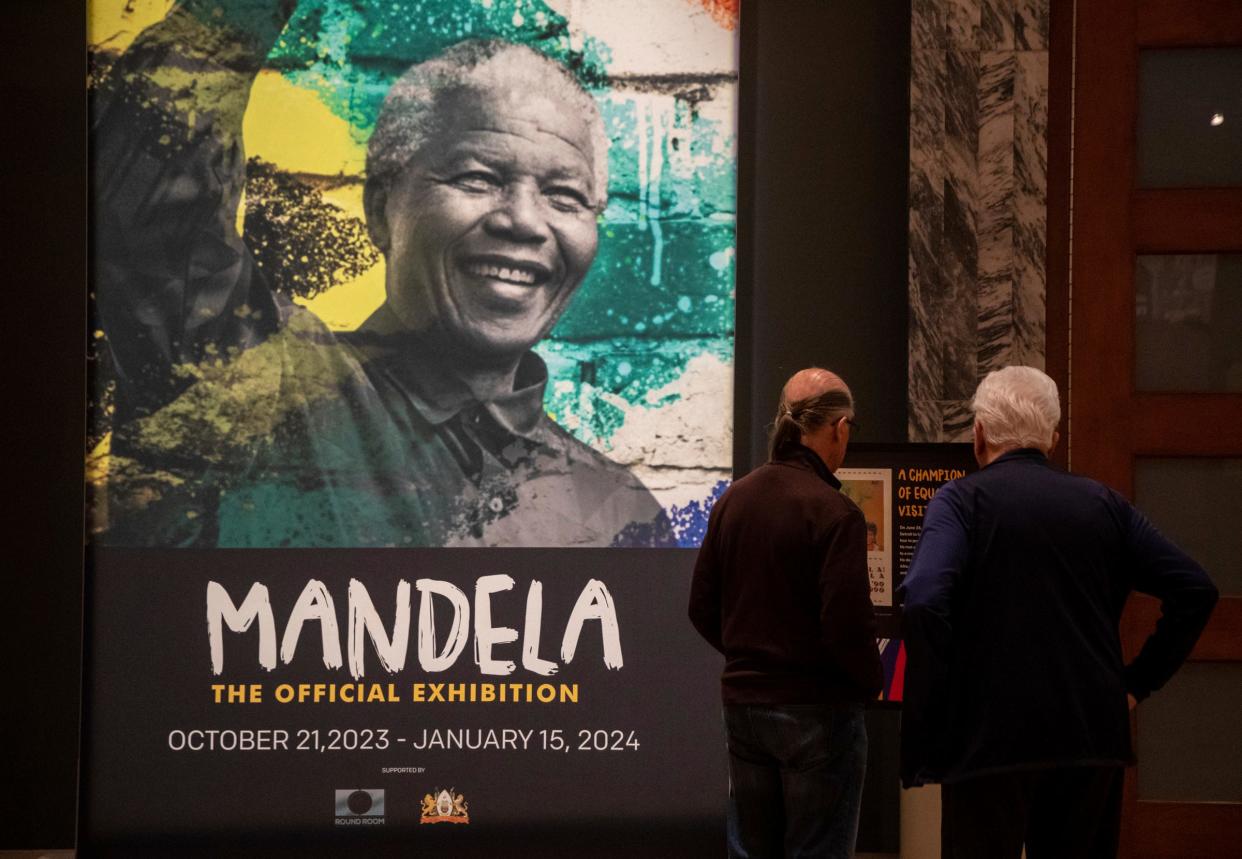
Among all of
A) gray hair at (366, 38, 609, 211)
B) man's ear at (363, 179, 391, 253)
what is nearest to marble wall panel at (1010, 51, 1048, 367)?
gray hair at (366, 38, 609, 211)

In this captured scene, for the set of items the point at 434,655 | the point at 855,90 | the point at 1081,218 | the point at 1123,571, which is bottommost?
the point at 434,655

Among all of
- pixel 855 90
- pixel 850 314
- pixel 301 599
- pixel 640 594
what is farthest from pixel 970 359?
pixel 301 599

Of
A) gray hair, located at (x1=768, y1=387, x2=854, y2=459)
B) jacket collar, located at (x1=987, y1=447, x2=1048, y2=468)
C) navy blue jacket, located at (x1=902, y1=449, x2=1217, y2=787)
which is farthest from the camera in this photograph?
gray hair, located at (x1=768, y1=387, x2=854, y2=459)

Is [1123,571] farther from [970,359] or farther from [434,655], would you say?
[434,655]

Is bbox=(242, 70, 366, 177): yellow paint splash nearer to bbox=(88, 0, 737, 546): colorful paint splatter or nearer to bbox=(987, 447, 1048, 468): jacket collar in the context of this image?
bbox=(88, 0, 737, 546): colorful paint splatter

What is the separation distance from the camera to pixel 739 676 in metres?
2.87

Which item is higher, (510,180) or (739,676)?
(510,180)

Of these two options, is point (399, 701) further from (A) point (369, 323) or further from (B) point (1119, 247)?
(B) point (1119, 247)

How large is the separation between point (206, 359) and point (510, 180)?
1295mm

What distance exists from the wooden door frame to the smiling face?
1.76 metres

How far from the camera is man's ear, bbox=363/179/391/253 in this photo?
15.1ft

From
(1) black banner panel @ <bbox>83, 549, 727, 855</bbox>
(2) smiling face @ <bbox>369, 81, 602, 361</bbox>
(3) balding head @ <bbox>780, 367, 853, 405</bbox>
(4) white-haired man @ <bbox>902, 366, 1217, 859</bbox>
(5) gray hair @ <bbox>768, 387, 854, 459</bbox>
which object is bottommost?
A: (1) black banner panel @ <bbox>83, 549, 727, 855</bbox>

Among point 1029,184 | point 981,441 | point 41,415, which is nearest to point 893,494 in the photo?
point 981,441

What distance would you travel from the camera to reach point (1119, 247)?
457 cm
